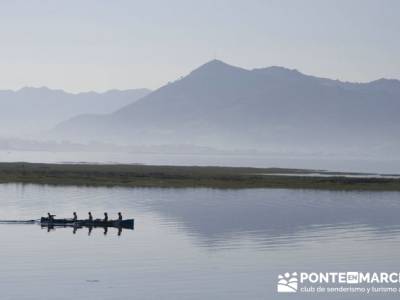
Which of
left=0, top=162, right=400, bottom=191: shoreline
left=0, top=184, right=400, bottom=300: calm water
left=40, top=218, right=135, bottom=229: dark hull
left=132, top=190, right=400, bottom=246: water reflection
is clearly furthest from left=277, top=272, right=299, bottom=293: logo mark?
left=0, top=162, right=400, bottom=191: shoreline

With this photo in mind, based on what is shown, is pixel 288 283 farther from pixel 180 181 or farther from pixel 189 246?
pixel 180 181

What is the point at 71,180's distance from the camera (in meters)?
118

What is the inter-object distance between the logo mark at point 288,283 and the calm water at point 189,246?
0.49 m

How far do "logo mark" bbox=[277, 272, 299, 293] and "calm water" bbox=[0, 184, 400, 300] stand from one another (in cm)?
49

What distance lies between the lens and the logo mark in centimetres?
4260

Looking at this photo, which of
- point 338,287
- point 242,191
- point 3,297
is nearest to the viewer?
point 3,297

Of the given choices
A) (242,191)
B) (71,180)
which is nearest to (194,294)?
(242,191)

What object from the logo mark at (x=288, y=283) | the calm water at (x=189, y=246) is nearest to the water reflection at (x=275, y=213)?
the calm water at (x=189, y=246)

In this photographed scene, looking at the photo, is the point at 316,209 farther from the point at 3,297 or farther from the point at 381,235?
the point at 3,297

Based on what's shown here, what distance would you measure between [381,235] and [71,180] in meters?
63.1

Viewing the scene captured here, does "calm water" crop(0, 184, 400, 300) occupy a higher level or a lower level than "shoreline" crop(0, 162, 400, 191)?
lower

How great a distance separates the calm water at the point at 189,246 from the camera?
42188 millimetres

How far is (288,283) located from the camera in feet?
145

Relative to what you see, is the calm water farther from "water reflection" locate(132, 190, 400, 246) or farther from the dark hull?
the dark hull
